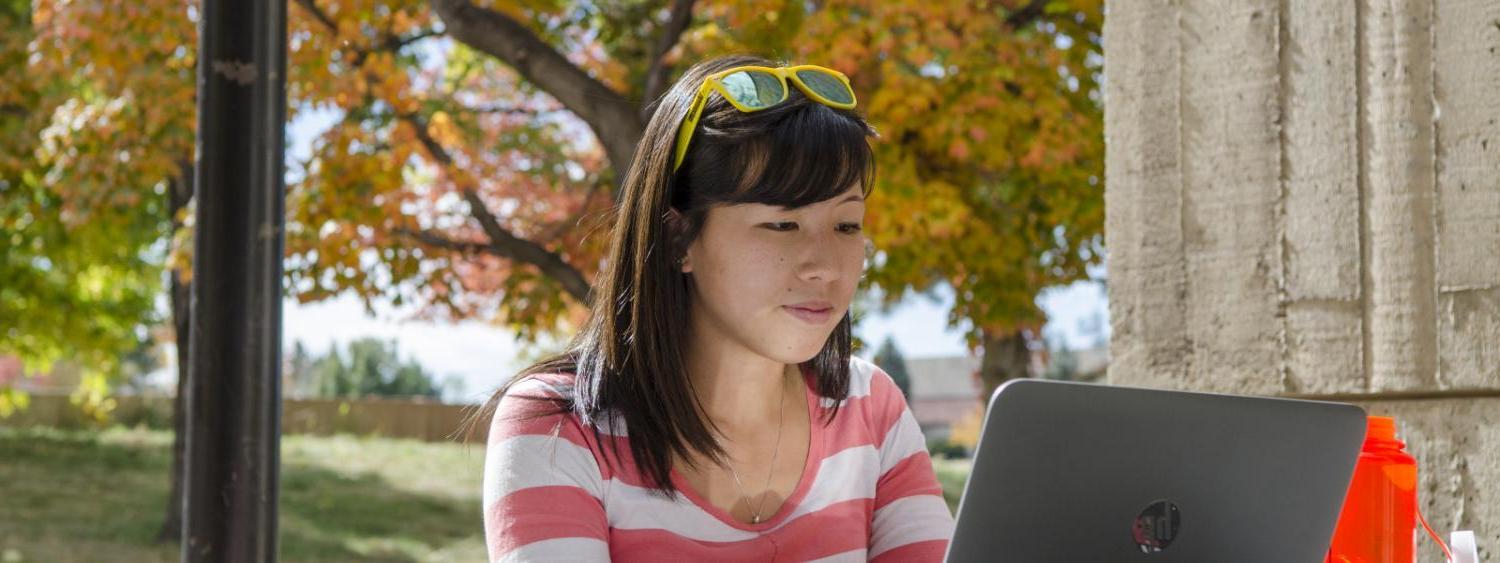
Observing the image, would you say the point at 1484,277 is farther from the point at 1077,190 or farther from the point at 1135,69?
the point at 1077,190

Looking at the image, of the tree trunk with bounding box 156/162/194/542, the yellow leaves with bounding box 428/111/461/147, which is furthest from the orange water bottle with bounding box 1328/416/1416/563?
the tree trunk with bounding box 156/162/194/542

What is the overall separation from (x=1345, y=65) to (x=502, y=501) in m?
1.44

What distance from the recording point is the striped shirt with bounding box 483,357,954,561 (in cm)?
149

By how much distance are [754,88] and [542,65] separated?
520 centimetres

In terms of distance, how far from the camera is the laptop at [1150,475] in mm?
1134

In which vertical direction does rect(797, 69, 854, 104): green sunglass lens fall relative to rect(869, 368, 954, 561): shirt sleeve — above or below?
above

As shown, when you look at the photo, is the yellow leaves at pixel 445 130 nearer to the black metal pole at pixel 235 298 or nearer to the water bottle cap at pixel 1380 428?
the black metal pole at pixel 235 298

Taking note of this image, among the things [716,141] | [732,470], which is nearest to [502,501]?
[732,470]

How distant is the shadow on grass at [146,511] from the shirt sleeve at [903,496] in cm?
964

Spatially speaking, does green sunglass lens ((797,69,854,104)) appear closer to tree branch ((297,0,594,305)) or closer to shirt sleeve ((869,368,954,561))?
shirt sleeve ((869,368,954,561))

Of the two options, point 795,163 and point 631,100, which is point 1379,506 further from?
point 631,100

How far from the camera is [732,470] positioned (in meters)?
1.67

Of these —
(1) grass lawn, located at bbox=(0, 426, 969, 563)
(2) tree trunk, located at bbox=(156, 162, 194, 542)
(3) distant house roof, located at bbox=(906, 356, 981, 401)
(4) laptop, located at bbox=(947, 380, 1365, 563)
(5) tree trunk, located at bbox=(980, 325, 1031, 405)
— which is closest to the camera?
(4) laptop, located at bbox=(947, 380, 1365, 563)

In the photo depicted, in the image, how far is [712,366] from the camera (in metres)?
1.68
